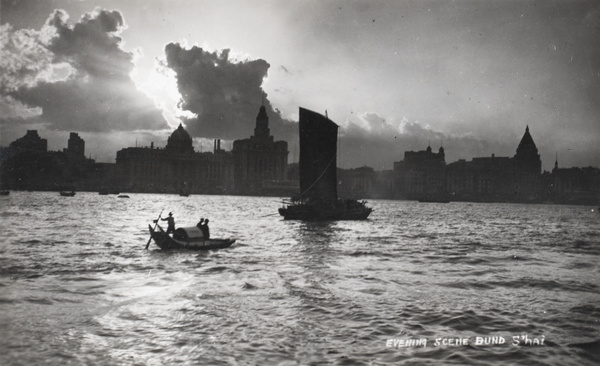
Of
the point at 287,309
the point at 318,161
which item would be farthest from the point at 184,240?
the point at 318,161

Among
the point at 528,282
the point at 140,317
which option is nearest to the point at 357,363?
the point at 140,317

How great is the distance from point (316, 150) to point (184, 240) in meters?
32.3

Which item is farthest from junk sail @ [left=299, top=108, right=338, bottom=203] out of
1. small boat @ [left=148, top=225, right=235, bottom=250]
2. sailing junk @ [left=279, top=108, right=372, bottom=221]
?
small boat @ [left=148, top=225, right=235, bottom=250]

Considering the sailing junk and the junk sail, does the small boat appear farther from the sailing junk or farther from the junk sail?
the sailing junk

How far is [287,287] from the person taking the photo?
1897 centimetres

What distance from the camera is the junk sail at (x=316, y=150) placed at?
194 ft

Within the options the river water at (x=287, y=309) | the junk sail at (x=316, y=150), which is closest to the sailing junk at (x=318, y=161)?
the junk sail at (x=316, y=150)

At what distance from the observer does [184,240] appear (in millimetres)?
29078

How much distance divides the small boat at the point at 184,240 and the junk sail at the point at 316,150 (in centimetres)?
3046

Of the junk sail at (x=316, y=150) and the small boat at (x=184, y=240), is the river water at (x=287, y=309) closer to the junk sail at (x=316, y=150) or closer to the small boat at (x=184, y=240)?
the small boat at (x=184, y=240)

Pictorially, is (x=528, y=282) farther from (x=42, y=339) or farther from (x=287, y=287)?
(x=42, y=339)

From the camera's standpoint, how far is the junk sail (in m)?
59.1

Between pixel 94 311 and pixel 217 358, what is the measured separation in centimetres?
567

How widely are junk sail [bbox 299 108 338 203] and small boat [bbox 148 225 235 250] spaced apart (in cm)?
3046
